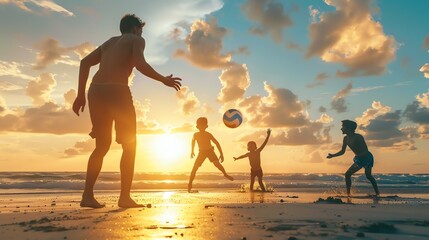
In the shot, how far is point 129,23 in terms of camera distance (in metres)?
6.77

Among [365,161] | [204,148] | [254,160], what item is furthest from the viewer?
[254,160]

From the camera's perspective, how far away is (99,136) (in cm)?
647

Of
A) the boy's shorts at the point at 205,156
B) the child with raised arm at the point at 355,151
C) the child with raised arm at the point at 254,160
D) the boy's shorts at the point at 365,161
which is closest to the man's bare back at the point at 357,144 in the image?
the child with raised arm at the point at 355,151

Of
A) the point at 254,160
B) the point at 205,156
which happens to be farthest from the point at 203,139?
the point at 254,160

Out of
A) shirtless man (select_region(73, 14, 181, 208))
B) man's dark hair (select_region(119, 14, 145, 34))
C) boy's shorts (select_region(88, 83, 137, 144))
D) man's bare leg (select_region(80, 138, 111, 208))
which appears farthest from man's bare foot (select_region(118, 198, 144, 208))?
man's dark hair (select_region(119, 14, 145, 34))

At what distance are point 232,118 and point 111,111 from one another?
9455 millimetres

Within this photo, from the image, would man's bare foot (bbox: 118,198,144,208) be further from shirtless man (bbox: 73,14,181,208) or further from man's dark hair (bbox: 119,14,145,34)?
man's dark hair (bbox: 119,14,145,34)

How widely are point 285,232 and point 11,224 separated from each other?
2.99m

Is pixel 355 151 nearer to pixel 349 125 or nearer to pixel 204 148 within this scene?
pixel 349 125

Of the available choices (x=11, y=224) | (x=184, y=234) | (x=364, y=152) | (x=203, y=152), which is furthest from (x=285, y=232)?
(x=203, y=152)

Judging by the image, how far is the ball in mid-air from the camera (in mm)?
15430

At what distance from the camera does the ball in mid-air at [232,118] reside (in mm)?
15430

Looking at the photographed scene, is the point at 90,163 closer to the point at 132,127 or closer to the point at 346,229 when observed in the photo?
the point at 132,127

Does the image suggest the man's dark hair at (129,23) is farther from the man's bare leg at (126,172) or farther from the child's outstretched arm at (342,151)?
the child's outstretched arm at (342,151)
